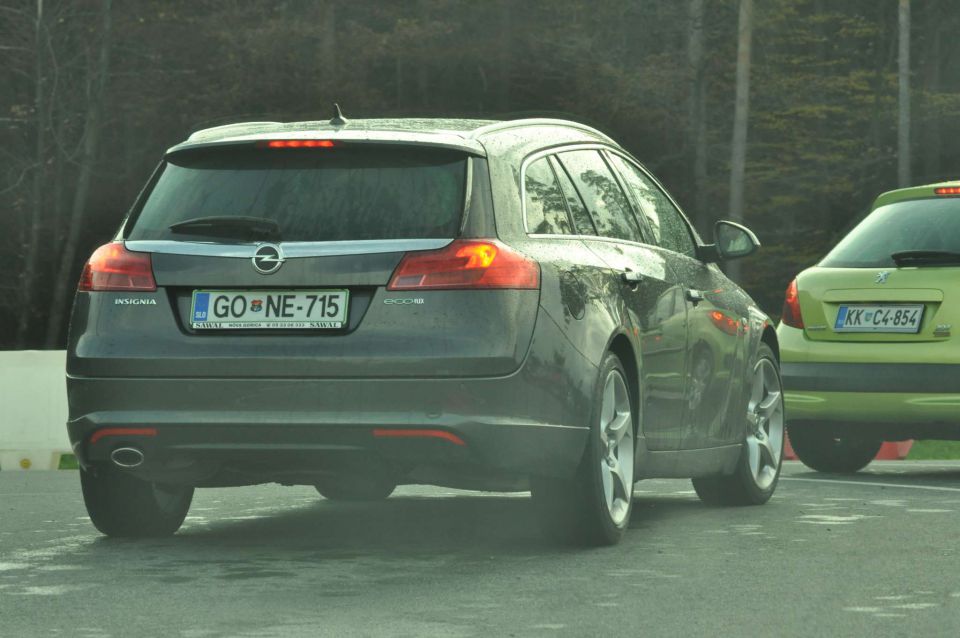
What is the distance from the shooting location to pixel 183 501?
8281mm

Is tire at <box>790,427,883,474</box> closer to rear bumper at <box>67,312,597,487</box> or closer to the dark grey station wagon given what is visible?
the dark grey station wagon

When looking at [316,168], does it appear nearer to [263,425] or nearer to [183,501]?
[263,425]

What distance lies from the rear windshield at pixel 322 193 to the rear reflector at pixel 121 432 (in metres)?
0.76

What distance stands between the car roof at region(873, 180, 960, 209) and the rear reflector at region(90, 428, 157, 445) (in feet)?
18.5

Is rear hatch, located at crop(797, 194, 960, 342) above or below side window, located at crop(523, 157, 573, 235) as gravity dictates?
below

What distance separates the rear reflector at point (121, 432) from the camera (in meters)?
6.98

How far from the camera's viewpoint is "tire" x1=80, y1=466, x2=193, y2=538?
7.79 metres

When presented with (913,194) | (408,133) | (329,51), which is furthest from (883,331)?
(329,51)

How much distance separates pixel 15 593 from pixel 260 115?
45.2 m

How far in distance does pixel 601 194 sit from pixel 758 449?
7.00 ft

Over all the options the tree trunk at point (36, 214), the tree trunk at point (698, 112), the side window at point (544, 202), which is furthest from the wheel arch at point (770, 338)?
the tree trunk at point (698, 112)

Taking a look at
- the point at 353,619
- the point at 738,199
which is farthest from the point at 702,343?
the point at 738,199

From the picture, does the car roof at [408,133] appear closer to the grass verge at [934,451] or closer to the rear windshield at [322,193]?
the rear windshield at [322,193]

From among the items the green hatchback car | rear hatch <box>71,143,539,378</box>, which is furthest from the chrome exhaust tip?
the green hatchback car
